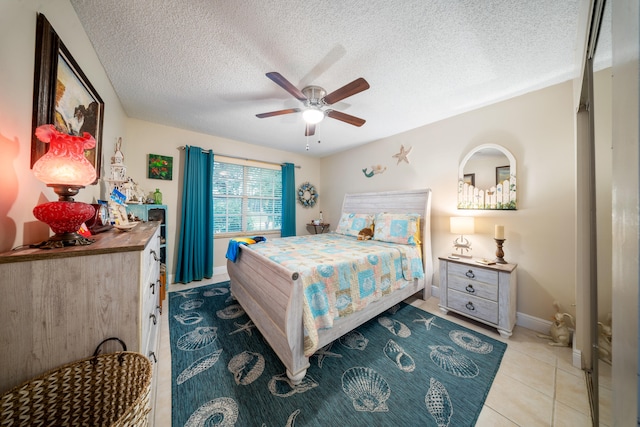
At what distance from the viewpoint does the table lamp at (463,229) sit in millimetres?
2381

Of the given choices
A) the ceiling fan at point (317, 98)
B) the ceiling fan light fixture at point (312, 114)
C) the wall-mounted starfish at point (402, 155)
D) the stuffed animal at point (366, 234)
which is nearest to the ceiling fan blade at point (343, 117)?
the ceiling fan at point (317, 98)

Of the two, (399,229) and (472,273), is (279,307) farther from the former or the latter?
(472,273)

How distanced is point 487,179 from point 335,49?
228 centimetres

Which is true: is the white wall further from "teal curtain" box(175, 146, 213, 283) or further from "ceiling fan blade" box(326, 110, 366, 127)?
"ceiling fan blade" box(326, 110, 366, 127)

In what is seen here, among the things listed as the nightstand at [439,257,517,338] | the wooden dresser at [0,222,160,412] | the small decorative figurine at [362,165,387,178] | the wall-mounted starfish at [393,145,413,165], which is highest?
the wall-mounted starfish at [393,145,413,165]

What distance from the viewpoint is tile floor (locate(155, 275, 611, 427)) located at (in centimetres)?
124

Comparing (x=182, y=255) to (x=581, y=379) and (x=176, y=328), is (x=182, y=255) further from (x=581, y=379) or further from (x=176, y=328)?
(x=581, y=379)

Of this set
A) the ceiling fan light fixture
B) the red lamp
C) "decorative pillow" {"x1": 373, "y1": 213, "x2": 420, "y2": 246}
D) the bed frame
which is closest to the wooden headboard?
the bed frame

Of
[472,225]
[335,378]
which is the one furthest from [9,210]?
[472,225]

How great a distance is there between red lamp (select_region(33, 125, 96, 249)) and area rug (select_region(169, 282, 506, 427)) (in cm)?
122

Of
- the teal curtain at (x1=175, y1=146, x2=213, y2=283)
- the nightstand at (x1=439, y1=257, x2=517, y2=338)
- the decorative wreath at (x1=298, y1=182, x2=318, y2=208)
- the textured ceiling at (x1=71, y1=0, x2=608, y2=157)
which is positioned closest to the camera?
the textured ceiling at (x1=71, y1=0, x2=608, y2=157)

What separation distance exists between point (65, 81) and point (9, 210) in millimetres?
930

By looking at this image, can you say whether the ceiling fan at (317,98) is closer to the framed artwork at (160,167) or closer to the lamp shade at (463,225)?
the lamp shade at (463,225)

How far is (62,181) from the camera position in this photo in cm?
92
